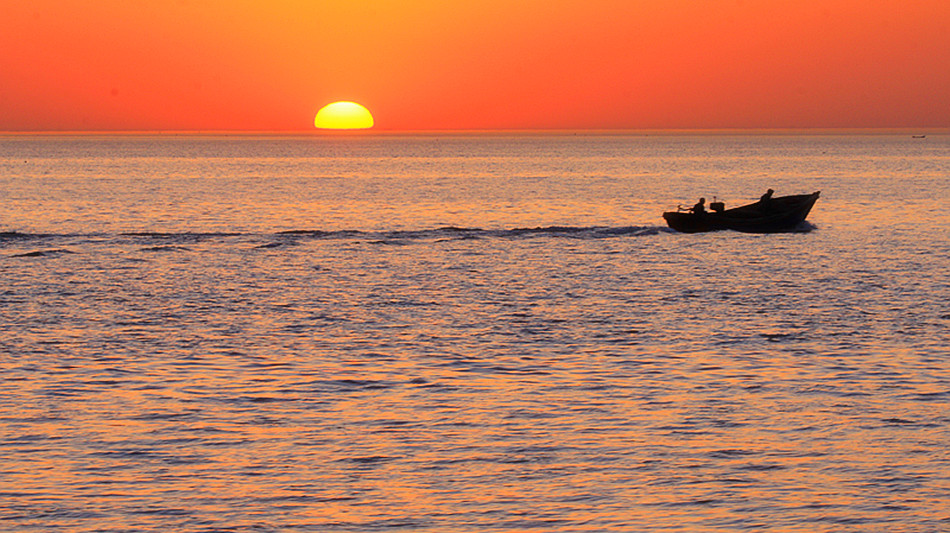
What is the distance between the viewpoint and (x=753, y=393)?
19625 millimetres

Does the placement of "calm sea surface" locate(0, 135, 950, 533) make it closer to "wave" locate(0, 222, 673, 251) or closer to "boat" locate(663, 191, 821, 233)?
"wave" locate(0, 222, 673, 251)

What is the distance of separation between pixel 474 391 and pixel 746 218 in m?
Answer: 38.9

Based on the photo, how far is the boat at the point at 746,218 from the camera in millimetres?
55438

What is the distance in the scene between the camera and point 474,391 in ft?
64.8

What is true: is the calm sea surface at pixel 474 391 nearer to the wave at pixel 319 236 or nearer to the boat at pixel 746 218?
the wave at pixel 319 236

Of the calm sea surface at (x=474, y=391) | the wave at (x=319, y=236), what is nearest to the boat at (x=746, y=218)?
the wave at (x=319, y=236)

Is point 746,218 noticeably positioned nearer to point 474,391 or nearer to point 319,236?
point 319,236

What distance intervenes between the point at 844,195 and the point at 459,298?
2839 inches

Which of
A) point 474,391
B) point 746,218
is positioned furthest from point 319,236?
point 474,391

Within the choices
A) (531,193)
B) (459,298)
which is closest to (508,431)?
(459,298)

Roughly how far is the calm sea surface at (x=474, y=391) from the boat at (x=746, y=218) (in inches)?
370

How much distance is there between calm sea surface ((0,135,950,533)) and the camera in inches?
540

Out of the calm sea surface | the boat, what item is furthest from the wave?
the calm sea surface

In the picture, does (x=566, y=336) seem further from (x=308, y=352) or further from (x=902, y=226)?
(x=902, y=226)
